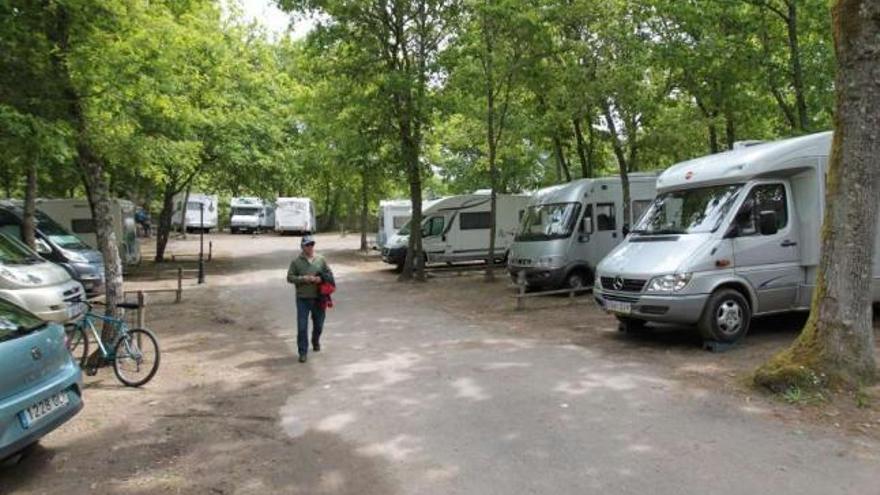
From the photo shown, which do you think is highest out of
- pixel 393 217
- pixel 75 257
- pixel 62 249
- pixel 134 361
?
pixel 393 217

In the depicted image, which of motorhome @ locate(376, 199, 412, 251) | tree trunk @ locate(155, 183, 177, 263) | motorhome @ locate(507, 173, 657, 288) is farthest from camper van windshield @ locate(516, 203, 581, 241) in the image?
tree trunk @ locate(155, 183, 177, 263)

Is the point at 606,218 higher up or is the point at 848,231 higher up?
the point at 606,218

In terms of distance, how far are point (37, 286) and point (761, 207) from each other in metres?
9.81

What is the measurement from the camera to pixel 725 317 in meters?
9.09

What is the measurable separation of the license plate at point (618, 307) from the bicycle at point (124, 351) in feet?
18.8

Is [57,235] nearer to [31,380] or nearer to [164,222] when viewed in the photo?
[164,222]

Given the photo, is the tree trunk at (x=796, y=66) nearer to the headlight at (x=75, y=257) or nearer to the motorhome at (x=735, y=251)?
the motorhome at (x=735, y=251)

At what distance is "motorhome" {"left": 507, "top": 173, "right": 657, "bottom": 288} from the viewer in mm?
15336

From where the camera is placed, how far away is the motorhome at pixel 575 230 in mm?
15336

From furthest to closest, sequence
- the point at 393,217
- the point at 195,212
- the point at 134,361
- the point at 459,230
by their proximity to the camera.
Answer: the point at 195,212 < the point at 393,217 < the point at 459,230 < the point at 134,361

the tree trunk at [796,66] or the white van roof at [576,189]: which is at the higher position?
the tree trunk at [796,66]

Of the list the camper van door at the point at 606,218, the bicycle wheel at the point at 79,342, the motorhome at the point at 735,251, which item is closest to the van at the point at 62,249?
the bicycle wheel at the point at 79,342

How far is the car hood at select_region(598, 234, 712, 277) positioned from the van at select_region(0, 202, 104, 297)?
426 inches

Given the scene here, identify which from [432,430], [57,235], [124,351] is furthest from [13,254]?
[432,430]
